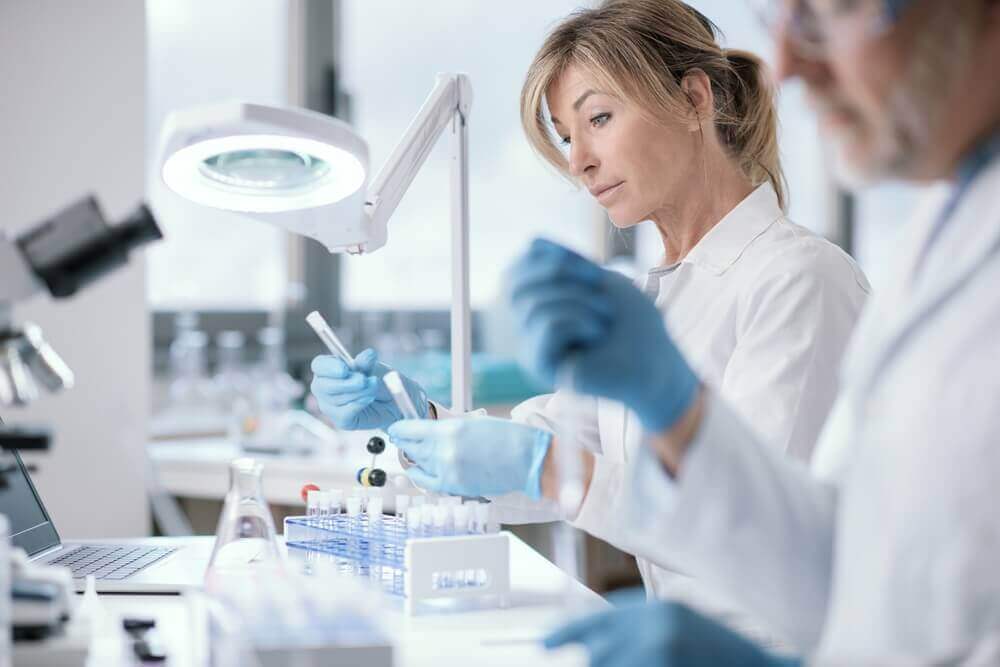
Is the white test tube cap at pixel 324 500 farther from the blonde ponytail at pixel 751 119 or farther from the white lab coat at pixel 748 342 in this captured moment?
the blonde ponytail at pixel 751 119

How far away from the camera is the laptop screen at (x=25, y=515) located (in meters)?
1.53

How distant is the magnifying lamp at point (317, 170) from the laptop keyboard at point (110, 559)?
21.9 inches

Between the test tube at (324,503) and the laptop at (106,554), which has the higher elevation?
the test tube at (324,503)

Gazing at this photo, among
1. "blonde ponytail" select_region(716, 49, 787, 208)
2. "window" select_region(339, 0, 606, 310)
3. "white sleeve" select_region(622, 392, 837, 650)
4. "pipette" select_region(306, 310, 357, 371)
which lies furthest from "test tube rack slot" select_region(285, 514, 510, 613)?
"window" select_region(339, 0, 606, 310)

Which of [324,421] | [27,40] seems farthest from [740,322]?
[324,421]

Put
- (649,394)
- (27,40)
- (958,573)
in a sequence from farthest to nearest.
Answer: (27,40) < (649,394) < (958,573)

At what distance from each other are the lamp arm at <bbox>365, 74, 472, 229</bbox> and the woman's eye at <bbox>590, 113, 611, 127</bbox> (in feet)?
0.80

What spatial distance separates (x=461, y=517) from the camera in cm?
136

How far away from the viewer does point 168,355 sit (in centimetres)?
355

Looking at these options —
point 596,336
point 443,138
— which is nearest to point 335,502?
point 596,336

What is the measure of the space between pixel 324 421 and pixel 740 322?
214cm

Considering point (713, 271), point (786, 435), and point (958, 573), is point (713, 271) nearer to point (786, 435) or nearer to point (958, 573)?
point (786, 435)

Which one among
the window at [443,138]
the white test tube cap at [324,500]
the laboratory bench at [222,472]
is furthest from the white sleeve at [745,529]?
the window at [443,138]

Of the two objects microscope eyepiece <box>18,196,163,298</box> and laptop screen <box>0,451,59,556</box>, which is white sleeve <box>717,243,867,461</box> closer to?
microscope eyepiece <box>18,196,163,298</box>
